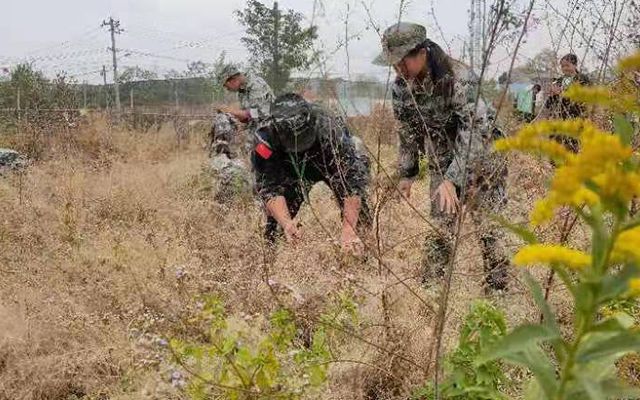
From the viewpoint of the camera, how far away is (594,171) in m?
0.70

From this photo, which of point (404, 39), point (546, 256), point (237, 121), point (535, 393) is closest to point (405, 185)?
point (404, 39)

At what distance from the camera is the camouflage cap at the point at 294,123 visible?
3.49 m

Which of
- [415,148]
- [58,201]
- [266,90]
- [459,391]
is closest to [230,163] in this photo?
[266,90]

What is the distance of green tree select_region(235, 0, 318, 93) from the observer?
3908mm

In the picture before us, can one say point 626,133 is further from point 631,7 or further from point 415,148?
point 415,148

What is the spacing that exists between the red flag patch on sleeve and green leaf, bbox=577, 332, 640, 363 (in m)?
2.77

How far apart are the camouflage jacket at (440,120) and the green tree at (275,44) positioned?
0.57 metres

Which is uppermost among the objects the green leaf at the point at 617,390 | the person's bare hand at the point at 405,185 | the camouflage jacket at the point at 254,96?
the camouflage jacket at the point at 254,96

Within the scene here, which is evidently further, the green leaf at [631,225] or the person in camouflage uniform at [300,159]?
the person in camouflage uniform at [300,159]

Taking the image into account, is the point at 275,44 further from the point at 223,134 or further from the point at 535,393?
the point at 535,393

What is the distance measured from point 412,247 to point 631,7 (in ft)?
5.24

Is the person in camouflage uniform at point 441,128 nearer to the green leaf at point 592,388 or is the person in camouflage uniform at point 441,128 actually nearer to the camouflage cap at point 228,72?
the green leaf at point 592,388

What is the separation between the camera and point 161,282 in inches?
131

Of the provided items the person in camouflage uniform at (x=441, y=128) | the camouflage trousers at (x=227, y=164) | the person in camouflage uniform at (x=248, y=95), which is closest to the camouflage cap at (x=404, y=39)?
the person in camouflage uniform at (x=441, y=128)
